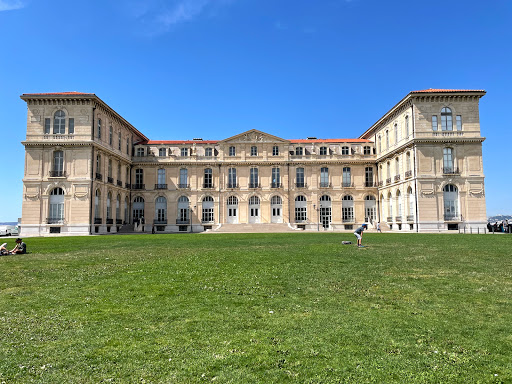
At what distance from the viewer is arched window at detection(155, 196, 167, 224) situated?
54963 millimetres

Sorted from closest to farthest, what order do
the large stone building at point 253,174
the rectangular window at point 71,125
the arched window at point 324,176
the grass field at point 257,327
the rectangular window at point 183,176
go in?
the grass field at point 257,327 < the large stone building at point 253,174 < the rectangular window at point 71,125 < the rectangular window at point 183,176 < the arched window at point 324,176

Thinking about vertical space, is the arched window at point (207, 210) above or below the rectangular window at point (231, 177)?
below

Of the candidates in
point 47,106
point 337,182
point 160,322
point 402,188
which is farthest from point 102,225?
point 160,322

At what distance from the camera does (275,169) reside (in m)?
55.7

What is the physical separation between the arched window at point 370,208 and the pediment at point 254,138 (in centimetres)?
1558

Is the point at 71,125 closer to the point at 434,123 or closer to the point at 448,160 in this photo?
the point at 434,123

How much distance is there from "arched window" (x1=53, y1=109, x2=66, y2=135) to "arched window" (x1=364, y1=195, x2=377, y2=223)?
142 ft

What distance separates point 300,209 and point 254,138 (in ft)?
43.6

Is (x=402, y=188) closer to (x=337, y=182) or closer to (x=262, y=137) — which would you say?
(x=337, y=182)

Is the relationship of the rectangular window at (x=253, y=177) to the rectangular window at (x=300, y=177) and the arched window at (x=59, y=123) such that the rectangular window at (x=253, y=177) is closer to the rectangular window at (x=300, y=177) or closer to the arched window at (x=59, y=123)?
the rectangular window at (x=300, y=177)

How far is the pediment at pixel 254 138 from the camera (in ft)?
181

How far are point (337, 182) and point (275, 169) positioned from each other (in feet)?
32.9

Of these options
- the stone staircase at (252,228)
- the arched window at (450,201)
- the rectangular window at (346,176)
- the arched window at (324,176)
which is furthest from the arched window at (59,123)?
the arched window at (450,201)

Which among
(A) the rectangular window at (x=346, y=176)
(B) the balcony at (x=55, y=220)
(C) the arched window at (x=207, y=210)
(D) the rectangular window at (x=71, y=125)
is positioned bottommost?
(B) the balcony at (x=55, y=220)
